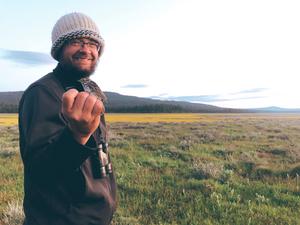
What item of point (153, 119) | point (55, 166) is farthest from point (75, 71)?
point (153, 119)

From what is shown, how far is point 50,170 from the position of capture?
1.59 metres

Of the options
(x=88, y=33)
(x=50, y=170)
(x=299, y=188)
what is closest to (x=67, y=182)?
(x=50, y=170)

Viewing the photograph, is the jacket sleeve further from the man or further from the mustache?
the mustache

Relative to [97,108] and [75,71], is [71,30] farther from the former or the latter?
[97,108]

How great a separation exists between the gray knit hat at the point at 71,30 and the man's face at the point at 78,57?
0.13 ft

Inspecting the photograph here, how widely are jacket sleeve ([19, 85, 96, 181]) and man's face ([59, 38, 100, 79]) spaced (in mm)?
278

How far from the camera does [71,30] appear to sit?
202cm

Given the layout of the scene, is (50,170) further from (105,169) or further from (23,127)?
(105,169)

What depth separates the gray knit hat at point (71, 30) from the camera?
2.02 metres

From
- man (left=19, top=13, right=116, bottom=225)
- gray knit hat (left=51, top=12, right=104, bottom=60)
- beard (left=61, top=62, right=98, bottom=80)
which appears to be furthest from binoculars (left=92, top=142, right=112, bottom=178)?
gray knit hat (left=51, top=12, right=104, bottom=60)

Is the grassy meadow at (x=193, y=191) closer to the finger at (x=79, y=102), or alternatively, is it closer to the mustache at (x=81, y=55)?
the mustache at (x=81, y=55)

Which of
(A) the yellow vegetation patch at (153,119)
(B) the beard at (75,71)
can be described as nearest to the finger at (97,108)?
(B) the beard at (75,71)

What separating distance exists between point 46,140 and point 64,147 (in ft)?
0.68

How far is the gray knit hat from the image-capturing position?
6.63 ft
